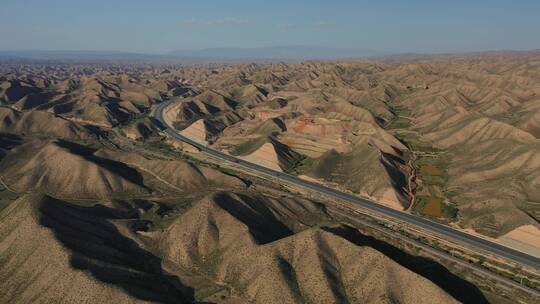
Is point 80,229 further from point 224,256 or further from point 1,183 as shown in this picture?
point 1,183

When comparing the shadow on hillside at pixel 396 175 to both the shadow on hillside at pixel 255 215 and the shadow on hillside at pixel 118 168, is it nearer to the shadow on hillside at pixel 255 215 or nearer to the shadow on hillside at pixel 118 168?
the shadow on hillside at pixel 255 215

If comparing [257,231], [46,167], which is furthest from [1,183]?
[257,231]

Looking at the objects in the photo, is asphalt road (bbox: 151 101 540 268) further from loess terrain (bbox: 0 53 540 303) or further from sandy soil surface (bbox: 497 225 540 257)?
loess terrain (bbox: 0 53 540 303)

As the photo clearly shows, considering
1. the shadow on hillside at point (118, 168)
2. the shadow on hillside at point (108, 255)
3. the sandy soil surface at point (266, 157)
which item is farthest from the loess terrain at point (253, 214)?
the shadow on hillside at point (118, 168)

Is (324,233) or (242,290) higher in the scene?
(324,233)

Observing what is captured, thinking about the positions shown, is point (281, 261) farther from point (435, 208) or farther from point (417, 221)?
point (435, 208)

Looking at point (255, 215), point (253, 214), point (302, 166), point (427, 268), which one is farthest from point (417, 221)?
point (302, 166)
